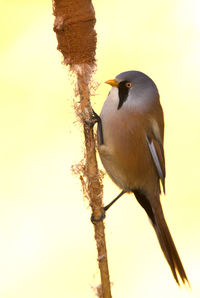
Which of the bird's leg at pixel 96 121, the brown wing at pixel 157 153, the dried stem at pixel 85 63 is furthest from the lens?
the brown wing at pixel 157 153

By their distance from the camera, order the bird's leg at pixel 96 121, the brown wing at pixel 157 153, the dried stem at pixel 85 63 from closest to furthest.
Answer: the dried stem at pixel 85 63 → the bird's leg at pixel 96 121 → the brown wing at pixel 157 153

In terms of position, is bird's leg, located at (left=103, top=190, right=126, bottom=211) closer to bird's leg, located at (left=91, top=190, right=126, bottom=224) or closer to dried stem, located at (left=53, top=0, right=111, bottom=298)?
bird's leg, located at (left=91, top=190, right=126, bottom=224)

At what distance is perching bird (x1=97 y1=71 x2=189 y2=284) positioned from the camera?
1733mm

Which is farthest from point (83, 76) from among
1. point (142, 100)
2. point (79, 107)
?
point (142, 100)

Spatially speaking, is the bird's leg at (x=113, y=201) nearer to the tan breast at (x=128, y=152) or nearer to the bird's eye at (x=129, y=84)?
the tan breast at (x=128, y=152)

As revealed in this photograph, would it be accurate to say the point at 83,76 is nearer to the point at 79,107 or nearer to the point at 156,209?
the point at 79,107

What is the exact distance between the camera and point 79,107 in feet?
5.40

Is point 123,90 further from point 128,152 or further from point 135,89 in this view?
point 128,152

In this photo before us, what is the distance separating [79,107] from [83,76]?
0.11 meters

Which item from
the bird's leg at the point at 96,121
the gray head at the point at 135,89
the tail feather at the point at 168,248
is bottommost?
the tail feather at the point at 168,248

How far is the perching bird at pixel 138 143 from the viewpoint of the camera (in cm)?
173

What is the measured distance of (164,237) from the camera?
197cm

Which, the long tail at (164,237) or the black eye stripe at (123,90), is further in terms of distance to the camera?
the long tail at (164,237)

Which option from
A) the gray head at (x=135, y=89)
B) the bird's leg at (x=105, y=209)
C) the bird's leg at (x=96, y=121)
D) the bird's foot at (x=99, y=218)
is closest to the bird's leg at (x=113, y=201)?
the bird's leg at (x=105, y=209)
